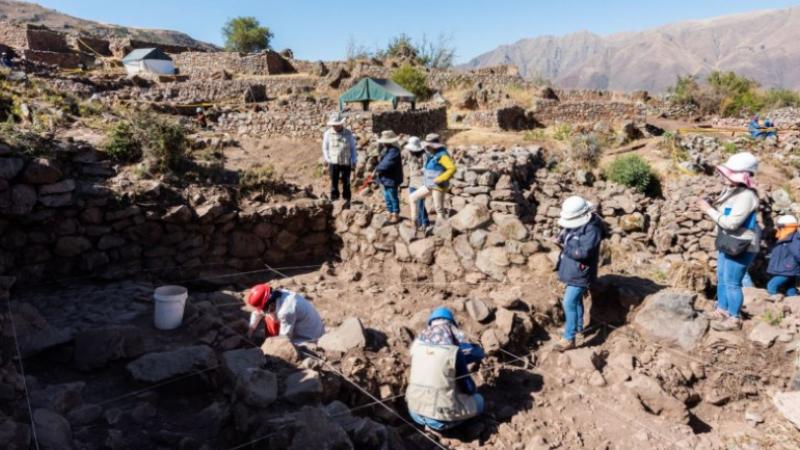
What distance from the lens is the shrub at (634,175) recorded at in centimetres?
1318

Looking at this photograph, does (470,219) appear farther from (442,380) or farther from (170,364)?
(170,364)

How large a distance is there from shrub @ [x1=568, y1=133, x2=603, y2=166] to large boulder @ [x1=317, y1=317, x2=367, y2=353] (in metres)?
11.3

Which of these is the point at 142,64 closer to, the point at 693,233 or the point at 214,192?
the point at 214,192

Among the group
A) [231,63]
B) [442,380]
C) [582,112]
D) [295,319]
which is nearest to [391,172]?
[295,319]

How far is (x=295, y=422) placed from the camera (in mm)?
3484

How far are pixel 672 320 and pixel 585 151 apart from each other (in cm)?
1036

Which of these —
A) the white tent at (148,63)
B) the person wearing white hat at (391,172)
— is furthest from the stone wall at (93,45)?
the person wearing white hat at (391,172)

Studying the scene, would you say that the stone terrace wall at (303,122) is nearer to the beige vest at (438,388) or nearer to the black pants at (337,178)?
the black pants at (337,178)

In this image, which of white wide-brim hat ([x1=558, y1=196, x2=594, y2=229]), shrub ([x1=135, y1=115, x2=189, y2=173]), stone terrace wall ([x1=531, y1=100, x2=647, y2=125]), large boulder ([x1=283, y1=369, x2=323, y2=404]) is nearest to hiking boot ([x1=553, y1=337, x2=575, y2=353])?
white wide-brim hat ([x1=558, y1=196, x2=594, y2=229])

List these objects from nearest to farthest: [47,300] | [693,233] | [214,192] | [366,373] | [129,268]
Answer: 1. [366,373]
2. [47,300]
3. [129,268]
4. [214,192]
5. [693,233]

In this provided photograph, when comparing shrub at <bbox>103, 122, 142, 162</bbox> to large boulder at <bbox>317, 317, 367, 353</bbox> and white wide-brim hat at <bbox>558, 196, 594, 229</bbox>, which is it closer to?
large boulder at <bbox>317, 317, 367, 353</bbox>

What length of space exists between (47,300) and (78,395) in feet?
8.42

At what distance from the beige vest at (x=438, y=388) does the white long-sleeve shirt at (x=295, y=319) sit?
4.61 feet

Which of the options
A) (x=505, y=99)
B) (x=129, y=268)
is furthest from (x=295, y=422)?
(x=505, y=99)
